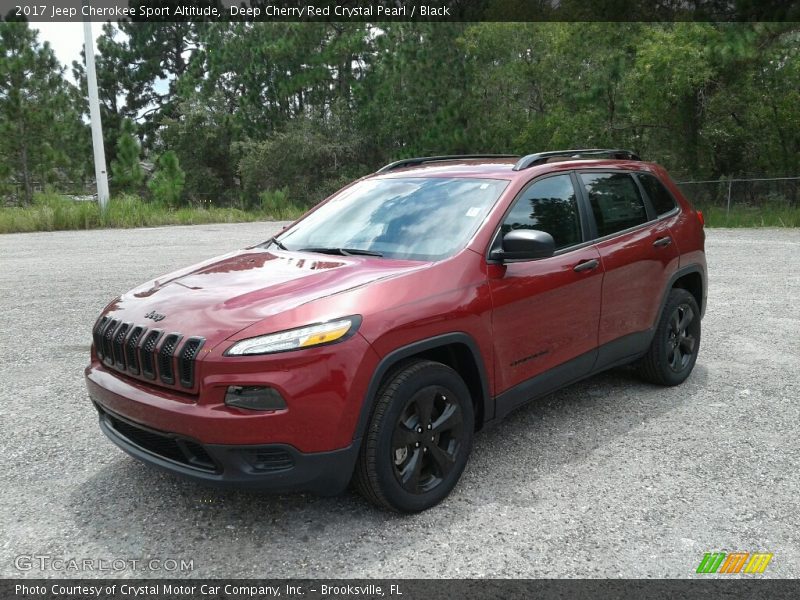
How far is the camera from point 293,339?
299 cm

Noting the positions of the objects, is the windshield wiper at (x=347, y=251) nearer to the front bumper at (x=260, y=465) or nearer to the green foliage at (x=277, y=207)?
the front bumper at (x=260, y=465)

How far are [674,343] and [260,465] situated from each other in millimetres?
3552

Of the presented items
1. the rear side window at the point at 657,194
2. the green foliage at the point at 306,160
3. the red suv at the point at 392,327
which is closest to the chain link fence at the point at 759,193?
the rear side window at the point at 657,194

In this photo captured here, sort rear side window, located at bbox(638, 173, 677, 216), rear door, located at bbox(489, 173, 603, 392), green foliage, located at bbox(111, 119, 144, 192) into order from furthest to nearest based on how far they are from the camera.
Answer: green foliage, located at bbox(111, 119, 144, 192), rear side window, located at bbox(638, 173, 677, 216), rear door, located at bbox(489, 173, 603, 392)

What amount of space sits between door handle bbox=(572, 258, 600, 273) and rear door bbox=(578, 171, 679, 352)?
10 centimetres

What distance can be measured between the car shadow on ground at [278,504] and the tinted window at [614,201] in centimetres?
135

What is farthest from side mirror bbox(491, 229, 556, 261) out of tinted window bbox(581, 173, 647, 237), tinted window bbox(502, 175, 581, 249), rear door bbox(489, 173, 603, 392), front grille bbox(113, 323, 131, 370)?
front grille bbox(113, 323, 131, 370)

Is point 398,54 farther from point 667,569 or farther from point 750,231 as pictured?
point 667,569

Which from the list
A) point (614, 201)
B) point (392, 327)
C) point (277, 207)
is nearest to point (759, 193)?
point (277, 207)

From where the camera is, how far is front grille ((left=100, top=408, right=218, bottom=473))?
306 cm

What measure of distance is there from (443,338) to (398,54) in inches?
1459

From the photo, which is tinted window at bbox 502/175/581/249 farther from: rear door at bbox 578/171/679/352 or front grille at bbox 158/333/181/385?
front grille at bbox 158/333/181/385

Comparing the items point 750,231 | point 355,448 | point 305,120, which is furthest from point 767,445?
point 305,120

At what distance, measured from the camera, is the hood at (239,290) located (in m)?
3.13
